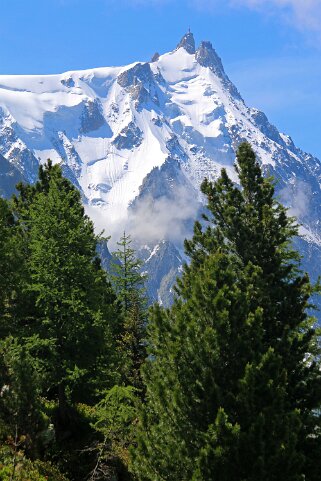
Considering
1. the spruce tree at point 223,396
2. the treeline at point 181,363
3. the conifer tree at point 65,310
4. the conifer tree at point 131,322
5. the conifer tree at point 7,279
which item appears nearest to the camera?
the spruce tree at point 223,396

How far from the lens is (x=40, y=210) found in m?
22.1

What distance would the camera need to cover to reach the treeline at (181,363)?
13.6 m

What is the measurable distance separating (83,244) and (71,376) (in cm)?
557

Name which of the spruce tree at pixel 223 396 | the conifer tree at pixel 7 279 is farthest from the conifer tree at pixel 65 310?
the spruce tree at pixel 223 396

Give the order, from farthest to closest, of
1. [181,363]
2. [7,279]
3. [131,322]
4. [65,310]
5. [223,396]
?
[131,322] → [7,279] → [65,310] → [181,363] → [223,396]

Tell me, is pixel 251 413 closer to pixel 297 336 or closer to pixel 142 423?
pixel 142 423

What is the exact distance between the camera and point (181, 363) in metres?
14.4

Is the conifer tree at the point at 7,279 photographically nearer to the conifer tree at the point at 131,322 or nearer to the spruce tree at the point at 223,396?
the conifer tree at the point at 131,322

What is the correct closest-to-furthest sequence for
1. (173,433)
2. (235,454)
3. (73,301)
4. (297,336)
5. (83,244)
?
(235,454) < (173,433) < (297,336) < (73,301) < (83,244)

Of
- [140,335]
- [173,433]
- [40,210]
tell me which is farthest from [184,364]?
[140,335]

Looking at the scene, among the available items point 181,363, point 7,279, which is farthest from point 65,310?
point 181,363

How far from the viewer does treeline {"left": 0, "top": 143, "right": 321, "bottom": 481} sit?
13.6 meters

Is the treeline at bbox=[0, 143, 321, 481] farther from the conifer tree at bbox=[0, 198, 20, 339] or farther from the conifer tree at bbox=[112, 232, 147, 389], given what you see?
the conifer tree at bbox=[112, 232, 147, 389]

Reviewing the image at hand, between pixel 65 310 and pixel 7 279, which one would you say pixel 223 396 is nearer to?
pixel 65 310
